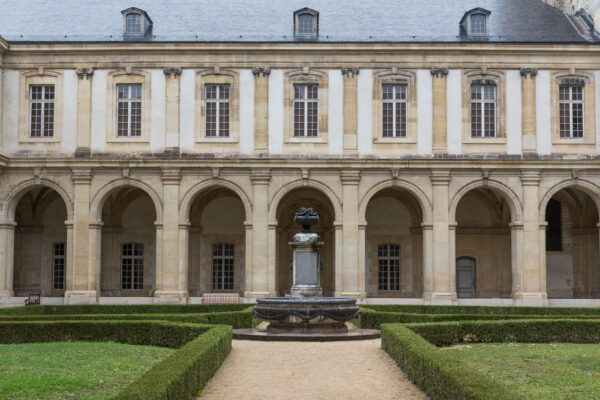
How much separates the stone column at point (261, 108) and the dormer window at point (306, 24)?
2218 mm

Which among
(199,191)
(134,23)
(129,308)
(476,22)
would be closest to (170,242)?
Answer: (199,191)

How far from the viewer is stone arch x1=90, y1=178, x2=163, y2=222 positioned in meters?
29.3

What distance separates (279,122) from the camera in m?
29.7

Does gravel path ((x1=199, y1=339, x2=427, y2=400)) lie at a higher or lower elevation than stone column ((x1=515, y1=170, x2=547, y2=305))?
lower

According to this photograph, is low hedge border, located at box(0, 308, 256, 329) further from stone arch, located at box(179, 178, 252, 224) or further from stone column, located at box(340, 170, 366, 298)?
stone arch, located at box(179, 178, 252, 224)

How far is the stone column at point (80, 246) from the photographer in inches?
1136

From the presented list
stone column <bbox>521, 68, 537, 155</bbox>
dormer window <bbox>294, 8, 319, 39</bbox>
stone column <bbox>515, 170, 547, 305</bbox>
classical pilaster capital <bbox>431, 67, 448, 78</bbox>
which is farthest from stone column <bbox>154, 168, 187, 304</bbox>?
stone column <bbox>521, 68, 537, 155</bbox>

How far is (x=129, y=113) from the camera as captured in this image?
29922mm

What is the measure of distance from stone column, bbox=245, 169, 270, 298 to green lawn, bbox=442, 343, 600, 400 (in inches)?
536

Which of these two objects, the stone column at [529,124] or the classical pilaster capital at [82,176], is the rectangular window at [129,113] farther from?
the stone column at [529,124]

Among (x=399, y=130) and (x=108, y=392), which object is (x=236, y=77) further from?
(x=108, y=392)

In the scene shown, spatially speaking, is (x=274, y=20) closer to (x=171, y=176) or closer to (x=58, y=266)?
(x=171, y=176)

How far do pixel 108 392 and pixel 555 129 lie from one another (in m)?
23.2

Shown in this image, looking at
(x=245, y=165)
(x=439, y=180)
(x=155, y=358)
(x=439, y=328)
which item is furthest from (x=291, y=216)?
(x=155, y=358)
